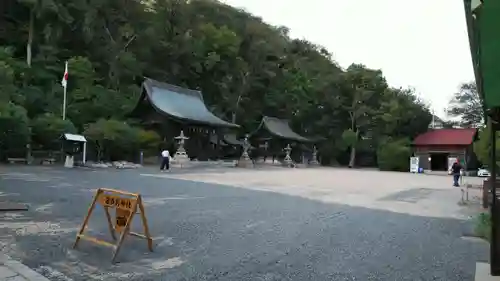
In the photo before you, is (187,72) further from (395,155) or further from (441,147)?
(441,147)

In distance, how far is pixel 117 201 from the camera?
533 centimetres

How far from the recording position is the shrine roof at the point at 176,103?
33219 mm

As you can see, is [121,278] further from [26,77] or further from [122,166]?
[26,77]

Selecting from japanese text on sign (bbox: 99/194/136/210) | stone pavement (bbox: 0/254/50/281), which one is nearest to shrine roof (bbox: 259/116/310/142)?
japanese text on sign (bbox: 99/194/136/210)

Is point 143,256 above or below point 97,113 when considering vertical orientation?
below

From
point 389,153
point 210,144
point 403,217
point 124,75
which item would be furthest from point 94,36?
point 403,217

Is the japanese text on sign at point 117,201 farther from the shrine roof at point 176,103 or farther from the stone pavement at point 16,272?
the shrine roof at point 176,103

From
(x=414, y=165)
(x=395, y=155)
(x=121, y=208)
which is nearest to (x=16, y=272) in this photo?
(x=121, y=208)

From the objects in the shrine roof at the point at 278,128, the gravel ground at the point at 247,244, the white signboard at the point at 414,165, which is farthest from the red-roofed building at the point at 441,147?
the gravel ground at the point at 247,244

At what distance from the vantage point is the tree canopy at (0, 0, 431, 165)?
3034 cm

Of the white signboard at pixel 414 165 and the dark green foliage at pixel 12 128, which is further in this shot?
the white signboard at pixel 414 165

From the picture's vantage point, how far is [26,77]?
30062 mm

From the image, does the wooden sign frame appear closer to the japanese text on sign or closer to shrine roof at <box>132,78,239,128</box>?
the japanese text on sign

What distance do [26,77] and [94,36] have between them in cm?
900
